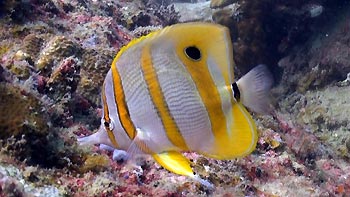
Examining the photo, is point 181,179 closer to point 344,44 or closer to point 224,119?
point 224,119

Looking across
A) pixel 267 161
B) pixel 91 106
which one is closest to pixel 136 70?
pixel 91 106

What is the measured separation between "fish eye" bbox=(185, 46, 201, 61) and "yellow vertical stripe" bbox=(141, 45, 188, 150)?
153mm

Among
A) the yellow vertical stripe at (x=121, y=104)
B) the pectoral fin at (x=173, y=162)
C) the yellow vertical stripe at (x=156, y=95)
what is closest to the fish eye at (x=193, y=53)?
the yellow vertical stripe at (x=156, y=95)

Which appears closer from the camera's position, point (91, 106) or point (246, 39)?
point (91, 106)

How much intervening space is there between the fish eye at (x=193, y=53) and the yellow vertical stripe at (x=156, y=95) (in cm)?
15

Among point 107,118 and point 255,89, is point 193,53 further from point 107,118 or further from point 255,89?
point 107,118

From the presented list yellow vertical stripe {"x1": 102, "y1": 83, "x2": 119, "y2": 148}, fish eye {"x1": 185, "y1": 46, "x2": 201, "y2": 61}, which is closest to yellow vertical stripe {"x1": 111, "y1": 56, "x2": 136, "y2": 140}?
yellow vertical stripe {"x1": 102, "y1": 83, "x2": 119, "y2": 148}

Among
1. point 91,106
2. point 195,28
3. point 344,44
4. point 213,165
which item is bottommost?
point 344,44

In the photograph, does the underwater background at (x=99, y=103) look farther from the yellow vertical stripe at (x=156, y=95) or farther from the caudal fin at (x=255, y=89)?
the caudal fin at (x=255, y=89)

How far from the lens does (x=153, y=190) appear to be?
3.09m

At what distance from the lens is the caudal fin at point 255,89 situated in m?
1.59

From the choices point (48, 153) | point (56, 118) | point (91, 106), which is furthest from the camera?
point (91, 106)

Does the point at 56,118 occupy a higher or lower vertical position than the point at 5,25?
lower

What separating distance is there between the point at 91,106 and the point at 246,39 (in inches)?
239
